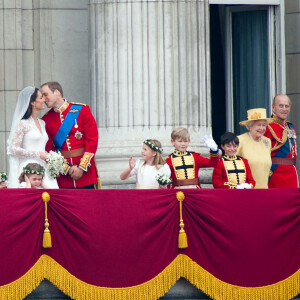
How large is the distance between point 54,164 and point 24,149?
1.42ft

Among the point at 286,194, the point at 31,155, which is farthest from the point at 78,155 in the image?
the point at 286,194

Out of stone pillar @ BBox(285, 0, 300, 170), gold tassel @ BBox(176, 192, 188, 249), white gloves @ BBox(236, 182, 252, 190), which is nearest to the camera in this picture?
gold tassel @ BBox(176, 192, 188, 249)

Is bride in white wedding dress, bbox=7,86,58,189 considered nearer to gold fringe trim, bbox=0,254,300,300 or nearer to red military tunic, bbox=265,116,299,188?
gold fringe trim, bbox=0,254,300,300

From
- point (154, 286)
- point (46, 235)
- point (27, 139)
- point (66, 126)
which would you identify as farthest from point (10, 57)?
point (154, 286)

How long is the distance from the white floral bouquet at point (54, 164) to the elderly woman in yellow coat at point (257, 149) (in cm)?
224

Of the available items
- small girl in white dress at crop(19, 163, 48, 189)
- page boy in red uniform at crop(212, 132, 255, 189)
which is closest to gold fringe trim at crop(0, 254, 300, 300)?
small girl in white dress at crop(19, 163, 48, 189)

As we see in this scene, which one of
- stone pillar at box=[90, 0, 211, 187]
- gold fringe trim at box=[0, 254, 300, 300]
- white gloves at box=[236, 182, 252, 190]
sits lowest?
gold fringe trim at box=[0, 254, 300, 300]

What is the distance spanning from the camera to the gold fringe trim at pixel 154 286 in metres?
12.6

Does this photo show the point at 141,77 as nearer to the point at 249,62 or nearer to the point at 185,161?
the point at 185,161

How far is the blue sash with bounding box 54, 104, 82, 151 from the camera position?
1416 cm

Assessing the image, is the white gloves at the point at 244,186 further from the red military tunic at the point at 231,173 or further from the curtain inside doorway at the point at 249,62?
the curtain inside doorway at the point at 249,62

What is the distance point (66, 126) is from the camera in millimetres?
14156

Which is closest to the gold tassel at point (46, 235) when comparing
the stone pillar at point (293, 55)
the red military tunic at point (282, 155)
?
the red military tunic at point (282, 155)

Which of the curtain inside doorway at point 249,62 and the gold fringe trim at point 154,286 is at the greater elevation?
the curtain inside doorway at point 249,62
